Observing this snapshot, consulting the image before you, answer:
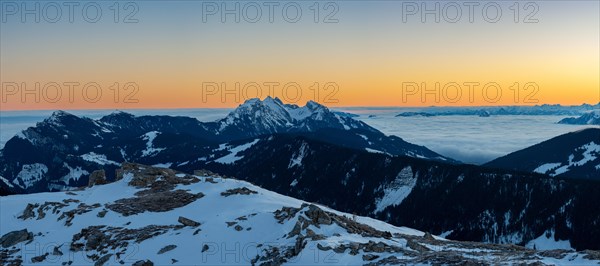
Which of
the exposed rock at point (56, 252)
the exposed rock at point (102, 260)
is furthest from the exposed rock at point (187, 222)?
the exposed rock at point (56, 252)

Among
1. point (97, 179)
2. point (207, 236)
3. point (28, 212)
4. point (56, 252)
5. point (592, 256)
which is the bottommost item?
point (56, 252)

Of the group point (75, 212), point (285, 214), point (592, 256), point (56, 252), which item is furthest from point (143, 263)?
point (592, 256)

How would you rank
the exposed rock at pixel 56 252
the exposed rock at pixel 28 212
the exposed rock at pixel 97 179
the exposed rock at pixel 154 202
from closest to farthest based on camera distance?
the exposed rock at pixel 56 252
the exposed rock at pixel 154 202
the exposed rock at pixel 28 212
the exposed rock at pixel 97 179

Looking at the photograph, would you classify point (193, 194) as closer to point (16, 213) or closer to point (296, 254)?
point (16, 213)

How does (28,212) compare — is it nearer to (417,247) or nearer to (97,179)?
(97,179)

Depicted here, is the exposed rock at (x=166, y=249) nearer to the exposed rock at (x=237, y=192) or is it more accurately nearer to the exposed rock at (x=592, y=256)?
the exposed rock at (x=237, y=192)
